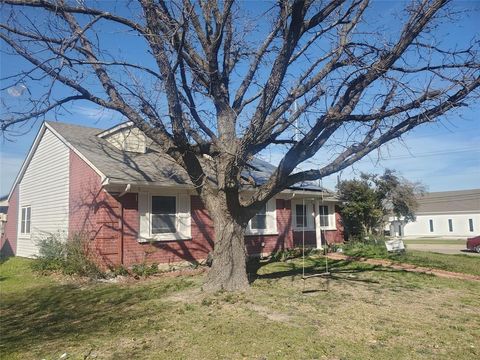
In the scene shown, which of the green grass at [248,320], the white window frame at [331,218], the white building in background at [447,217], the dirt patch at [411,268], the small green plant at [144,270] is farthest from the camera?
the white building in background at [447,217]

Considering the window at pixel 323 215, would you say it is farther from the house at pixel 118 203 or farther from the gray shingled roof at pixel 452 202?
the gray shingled roof at pixel 452 202

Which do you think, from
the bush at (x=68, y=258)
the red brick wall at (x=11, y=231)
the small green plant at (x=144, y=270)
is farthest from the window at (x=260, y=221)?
the red brick wall at (x=11, y=231)

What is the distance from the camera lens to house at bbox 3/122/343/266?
41.7ft

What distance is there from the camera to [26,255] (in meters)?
17.4

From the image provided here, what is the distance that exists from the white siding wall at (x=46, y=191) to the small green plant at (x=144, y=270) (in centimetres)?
363

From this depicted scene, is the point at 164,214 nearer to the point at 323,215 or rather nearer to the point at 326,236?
the point at 323,215

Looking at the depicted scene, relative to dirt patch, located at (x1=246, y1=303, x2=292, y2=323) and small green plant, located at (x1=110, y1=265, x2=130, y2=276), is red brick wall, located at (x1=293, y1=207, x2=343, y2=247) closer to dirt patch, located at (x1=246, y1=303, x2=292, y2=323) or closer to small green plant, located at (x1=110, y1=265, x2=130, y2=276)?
small green plant, located at (x1=110, y1=265, x2=130, y2=276)

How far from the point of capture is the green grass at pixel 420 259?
1462cm

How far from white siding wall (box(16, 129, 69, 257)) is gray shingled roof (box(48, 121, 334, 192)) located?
2.47ft

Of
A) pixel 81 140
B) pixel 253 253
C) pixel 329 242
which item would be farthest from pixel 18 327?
pixel 329 242

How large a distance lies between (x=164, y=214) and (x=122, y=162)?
2344 mm

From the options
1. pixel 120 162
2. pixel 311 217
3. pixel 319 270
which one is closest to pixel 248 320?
pixel 319 270

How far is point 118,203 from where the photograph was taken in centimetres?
1277

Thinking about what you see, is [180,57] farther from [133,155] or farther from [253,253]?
[253,253]
